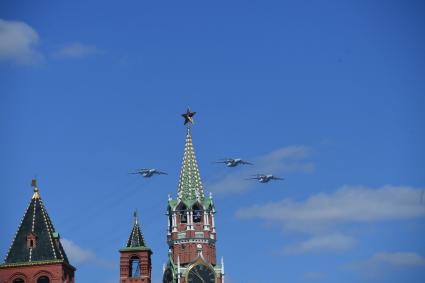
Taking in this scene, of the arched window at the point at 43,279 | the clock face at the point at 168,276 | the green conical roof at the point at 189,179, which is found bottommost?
the arched window at the point at 43,279

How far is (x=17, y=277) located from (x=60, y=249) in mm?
6517

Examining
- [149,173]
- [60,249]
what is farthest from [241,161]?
[60,249]

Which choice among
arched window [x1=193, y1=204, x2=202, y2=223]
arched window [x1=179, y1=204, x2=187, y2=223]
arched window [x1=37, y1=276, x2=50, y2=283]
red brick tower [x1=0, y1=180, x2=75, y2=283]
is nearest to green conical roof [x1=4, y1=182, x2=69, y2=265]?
red brick tower [x1=0, y1=180, x2=75, y2=283]

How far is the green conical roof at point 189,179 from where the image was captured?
636 ft

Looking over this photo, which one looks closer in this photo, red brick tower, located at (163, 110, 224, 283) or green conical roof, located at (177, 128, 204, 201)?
red brick tower, located at (163, 110, 224, 283)

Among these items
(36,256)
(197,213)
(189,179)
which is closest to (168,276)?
(197,213)

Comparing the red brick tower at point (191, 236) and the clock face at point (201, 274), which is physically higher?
the red brick tower at point (191, 236)

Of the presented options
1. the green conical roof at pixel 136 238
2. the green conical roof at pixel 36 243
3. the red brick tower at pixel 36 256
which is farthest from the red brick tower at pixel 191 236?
the green conical roof at pixel 36 243

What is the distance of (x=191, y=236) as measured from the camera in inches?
7480

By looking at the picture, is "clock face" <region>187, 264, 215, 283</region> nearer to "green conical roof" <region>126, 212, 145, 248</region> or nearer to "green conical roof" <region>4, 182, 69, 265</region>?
"green conical roof" <region>126, 212, 145, 248</region>

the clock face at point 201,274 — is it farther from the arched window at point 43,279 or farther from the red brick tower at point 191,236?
the arched window at point 43,279

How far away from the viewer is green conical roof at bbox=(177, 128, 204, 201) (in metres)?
194

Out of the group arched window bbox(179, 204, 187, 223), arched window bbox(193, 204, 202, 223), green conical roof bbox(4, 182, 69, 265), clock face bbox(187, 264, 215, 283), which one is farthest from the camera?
arched window bbox(193, 204, 202, 223)

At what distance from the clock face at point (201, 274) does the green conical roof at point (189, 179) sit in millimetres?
11961
